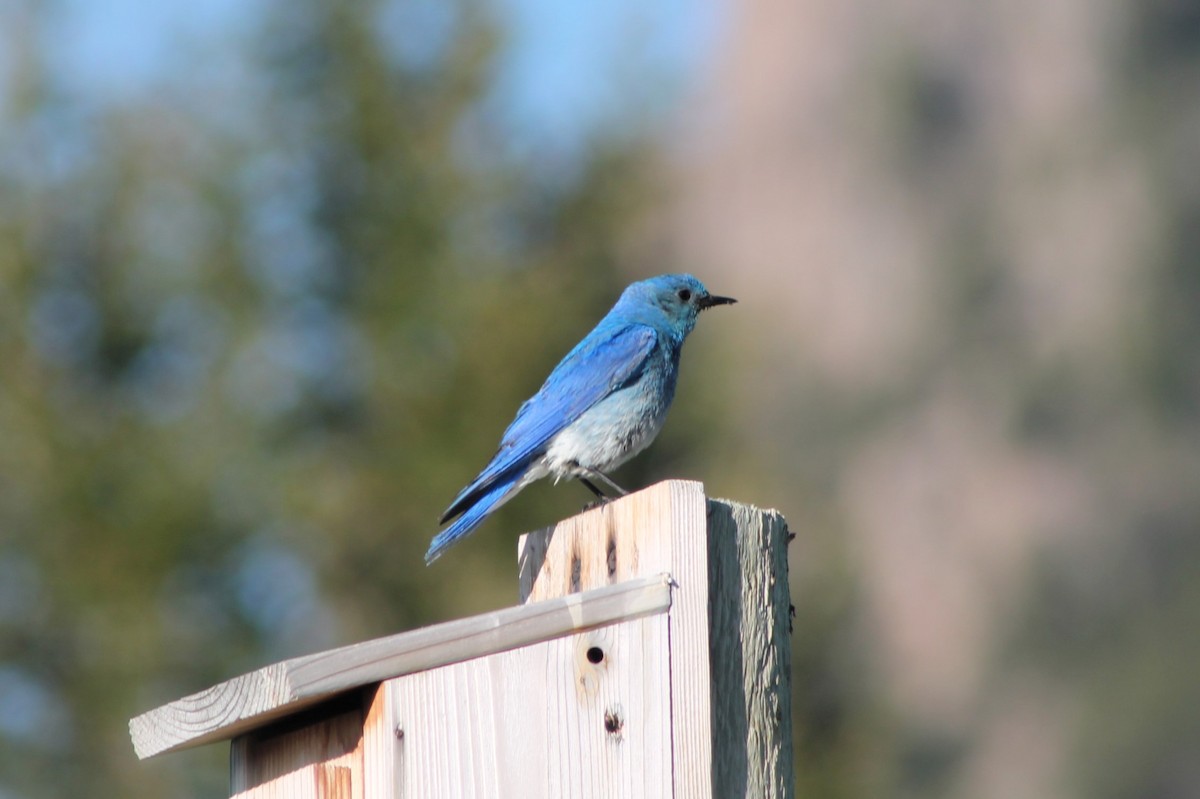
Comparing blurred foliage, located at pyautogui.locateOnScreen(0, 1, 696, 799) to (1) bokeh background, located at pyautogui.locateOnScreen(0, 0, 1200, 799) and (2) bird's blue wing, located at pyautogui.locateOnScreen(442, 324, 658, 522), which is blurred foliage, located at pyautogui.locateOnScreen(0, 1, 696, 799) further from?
(2) bird's blue wing, located at pyautogui.locateOnScreen(442, 324, 658, 522)

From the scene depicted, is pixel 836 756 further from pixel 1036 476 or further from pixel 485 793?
pixel 1036 476

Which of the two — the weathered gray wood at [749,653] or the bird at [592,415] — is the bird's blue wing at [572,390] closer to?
the bird at [592,415]

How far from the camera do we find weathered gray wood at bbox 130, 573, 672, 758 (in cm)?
331

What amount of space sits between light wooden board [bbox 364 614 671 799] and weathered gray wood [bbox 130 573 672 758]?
0.09ft

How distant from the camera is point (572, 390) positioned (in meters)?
5.48

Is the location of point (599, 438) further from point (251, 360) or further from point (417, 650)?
point (251, 360)

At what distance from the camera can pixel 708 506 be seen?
336cm

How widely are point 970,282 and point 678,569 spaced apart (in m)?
30.2

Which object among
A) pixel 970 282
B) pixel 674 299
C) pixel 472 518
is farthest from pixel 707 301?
pixel 970 282

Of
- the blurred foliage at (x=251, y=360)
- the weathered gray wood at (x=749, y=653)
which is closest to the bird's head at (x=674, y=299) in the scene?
the weathered gray wood at (x=749, y=653)

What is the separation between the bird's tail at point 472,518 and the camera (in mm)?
4762

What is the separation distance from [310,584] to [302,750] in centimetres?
701

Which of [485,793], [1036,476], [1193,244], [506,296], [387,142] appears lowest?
[485,793]

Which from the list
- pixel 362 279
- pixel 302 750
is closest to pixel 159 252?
pixel 362 279
